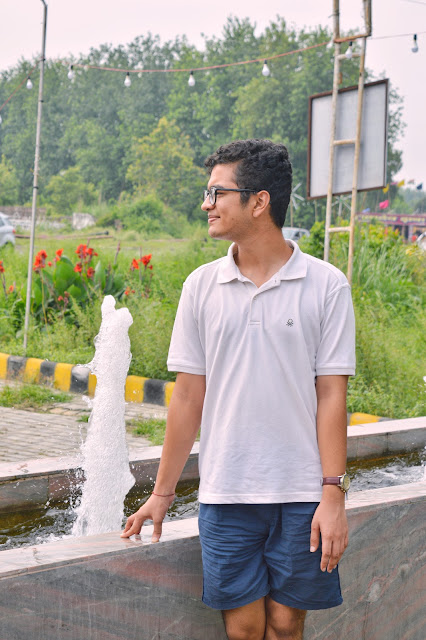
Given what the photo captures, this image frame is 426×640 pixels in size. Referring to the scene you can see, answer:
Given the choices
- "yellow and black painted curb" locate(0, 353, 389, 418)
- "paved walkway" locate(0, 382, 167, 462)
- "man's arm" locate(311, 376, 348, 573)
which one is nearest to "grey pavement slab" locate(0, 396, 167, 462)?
"paved walkway" locate(0, 382, 167, 462)

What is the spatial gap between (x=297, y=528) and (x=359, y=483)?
8.22 ft

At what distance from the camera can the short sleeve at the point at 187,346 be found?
2.37 m

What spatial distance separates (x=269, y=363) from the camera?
88.0 inches

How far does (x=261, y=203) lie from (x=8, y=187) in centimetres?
5657

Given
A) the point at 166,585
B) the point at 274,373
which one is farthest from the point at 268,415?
the point at 166,585

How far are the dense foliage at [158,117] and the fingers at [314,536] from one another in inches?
1924

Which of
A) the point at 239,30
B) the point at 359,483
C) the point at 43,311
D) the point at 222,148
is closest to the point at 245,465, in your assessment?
the point at 222,148

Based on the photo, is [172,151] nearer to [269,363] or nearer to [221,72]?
[221,72]

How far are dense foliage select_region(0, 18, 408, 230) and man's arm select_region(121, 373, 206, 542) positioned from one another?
48605 mm

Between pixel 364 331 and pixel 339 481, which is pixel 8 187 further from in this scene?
pixel 339 481

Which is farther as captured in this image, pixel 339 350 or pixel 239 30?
pixel 239 30

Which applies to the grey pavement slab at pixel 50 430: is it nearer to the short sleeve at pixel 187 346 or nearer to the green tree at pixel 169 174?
the short sleeve at pixel 187 346

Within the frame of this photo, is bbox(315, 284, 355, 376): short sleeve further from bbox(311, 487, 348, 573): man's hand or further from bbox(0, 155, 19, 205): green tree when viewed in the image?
bbox(0, 155, 19, 205): green tree

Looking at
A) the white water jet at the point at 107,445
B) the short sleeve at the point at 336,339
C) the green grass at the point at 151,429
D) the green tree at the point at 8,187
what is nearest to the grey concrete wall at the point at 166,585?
the short sleeve at the point at 336,339
